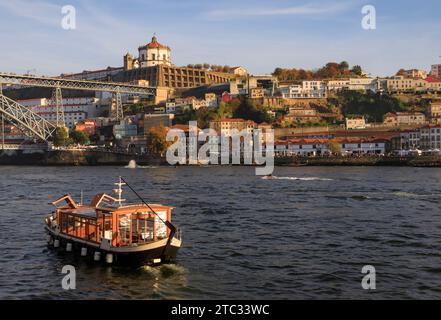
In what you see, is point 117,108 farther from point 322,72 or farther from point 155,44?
point 322,72

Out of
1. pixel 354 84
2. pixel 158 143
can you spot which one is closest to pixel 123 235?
pixel 158 143

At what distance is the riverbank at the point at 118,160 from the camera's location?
6250cm

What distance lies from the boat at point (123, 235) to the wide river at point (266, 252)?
0.34 metres

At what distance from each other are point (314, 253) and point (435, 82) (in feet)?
313

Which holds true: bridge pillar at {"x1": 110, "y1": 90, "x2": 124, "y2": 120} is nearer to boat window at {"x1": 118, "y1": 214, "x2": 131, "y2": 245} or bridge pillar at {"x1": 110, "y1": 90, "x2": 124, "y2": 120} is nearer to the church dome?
the church dome

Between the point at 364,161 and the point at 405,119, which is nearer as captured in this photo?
the point at 364,161

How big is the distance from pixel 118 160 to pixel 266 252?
6428 cm

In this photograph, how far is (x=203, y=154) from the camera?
76062mm

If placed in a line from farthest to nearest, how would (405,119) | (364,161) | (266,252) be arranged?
1. (405,119)
2. (364,161)
3. (266,252)

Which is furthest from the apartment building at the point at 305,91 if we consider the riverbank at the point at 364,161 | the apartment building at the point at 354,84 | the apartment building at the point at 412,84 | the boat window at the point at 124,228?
the boat window at the point at 124,228

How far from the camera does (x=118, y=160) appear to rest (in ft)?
259

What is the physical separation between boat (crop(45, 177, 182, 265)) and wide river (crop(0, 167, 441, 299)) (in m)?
0.34

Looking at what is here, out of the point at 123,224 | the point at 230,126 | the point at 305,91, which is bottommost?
the point at 123,224
